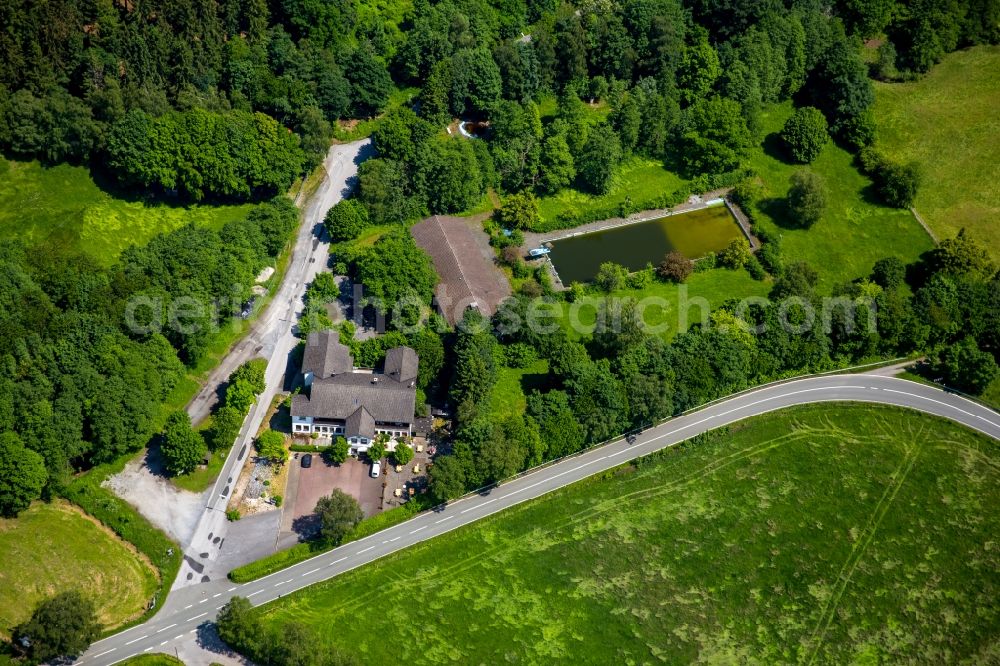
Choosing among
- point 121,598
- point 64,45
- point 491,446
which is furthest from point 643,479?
point 64,45

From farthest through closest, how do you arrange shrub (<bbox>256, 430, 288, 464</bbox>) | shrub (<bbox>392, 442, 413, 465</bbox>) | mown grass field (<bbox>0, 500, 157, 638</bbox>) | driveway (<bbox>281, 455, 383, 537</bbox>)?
shrub (<bbox>392, 442, 413, 465</bbox>), shrub (<bbox>256, 430, 288, 464</bbox>), driveway (<bbox>281, 455, 383, 537</bbox>), mown grass field (<bbox>0, 500, 157, 638</bbox>)

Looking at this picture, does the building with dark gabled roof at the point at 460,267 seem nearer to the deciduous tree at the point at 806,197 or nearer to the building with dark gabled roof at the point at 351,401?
the building with dark gabled roof at the point at 351,401

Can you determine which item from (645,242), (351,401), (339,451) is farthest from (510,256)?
(339,451)

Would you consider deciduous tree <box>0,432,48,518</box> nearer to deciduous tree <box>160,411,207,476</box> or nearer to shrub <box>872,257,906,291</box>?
deciduous tree <box>160,411,207,476</box>

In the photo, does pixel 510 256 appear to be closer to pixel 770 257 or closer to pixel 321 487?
pixel 770 257

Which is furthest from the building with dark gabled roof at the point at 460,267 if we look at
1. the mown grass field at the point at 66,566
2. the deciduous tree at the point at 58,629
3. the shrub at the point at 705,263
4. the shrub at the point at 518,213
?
the deciduous tree at the point at 58,629

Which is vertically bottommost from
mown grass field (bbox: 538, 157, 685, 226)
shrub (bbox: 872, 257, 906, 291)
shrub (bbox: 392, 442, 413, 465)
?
shrub (bbox: 872, 257, 906, 291)

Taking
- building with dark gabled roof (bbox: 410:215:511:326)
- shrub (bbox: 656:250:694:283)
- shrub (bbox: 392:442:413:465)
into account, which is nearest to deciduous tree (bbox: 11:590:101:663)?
shrub (bbox: 392:442:413:465)
